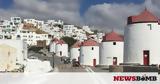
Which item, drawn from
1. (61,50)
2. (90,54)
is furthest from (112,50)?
(61,50)

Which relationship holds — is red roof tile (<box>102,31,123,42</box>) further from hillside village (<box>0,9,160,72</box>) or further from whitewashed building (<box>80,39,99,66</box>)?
whitewashed building (<box>80,39,99,66</box>)

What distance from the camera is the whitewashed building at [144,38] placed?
44406mm

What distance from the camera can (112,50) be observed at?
63.2 metres

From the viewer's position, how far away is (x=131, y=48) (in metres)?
45.5

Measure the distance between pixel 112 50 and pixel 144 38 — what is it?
62.3ft

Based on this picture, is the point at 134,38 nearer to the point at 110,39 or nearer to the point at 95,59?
the point at 110,39

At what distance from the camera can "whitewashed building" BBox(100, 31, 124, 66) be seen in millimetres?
63156

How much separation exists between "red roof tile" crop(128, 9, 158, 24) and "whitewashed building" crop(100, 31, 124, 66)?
58.4 feet

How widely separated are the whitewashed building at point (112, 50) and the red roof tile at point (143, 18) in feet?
58.4

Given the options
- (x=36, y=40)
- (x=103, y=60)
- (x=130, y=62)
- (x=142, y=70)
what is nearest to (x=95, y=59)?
(x=103, y=60)

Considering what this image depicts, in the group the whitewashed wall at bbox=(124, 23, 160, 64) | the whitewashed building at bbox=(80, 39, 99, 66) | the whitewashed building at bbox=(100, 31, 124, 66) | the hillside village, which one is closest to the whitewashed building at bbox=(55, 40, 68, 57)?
the hillside village

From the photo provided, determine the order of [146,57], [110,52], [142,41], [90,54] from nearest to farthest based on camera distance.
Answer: [142,41] → [146,57] → [110,52] → [90,54]

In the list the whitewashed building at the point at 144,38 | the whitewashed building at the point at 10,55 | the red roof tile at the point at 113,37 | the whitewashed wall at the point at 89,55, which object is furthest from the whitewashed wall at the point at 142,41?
the whitewashed wall at the point at 89,55

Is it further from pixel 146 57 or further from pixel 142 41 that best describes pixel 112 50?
pixel 142 41
